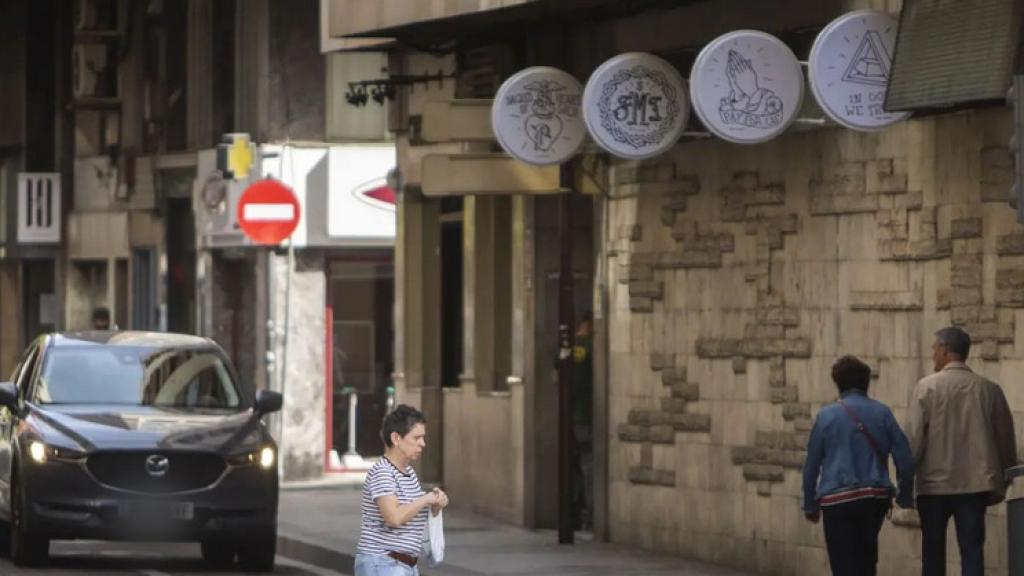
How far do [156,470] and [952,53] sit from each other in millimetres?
6853

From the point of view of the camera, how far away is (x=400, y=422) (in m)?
11.8

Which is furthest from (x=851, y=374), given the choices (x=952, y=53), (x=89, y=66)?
(x=89, y=66)

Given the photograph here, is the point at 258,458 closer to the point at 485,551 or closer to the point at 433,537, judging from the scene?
the point at 485,551

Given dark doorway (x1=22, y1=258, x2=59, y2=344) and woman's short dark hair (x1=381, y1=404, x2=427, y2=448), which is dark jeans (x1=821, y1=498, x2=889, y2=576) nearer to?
woman's short dark hair (x1=381, y1=404, x2=427, y2=448)

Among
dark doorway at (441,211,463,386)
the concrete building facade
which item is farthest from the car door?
dark doorway at (441,211,463,386)

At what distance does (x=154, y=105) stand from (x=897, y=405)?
2103 centimetres

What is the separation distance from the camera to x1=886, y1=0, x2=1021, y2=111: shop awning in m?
15.6

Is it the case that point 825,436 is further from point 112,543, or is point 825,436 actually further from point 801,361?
point 112,543

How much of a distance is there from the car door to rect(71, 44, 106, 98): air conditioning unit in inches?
681

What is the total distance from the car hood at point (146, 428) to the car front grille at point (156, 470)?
60mm

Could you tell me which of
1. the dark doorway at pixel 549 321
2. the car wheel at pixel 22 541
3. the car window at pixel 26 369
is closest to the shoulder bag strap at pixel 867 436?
the car wheel at pixel 22 541

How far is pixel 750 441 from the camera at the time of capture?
1995 centimetres

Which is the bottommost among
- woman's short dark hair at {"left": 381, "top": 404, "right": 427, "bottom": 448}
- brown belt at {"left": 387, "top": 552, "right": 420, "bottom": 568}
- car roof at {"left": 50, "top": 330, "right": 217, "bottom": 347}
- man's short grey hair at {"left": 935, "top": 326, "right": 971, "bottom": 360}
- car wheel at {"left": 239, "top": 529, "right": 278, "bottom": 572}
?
car wheel at {"left": 239, "top": 529, "right": 278, "bottom": 572}

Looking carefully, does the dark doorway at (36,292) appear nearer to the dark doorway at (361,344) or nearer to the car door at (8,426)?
the dark doorway at (361,344)
